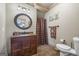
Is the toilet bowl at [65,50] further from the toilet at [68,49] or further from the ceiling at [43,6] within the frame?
the ceiling at [43,6]

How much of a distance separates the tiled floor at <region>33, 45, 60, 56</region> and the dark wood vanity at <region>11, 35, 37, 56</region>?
0.22 ft

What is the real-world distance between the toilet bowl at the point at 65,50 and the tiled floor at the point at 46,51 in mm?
59

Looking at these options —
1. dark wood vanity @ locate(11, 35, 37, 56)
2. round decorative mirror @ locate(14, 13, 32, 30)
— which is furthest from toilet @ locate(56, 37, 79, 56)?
round decorative mirror @ locate(14, 13, 32, 30)

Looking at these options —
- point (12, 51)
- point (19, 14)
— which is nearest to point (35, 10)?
point (19, 14)

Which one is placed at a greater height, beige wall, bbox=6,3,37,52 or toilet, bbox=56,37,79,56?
beige wall, bbox=6,3,37,52

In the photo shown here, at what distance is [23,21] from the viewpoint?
4.83ft

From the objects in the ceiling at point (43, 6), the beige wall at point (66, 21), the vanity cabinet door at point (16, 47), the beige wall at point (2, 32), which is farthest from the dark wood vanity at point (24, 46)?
the ceiling at point (43, 6)

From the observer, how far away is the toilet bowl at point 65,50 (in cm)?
143

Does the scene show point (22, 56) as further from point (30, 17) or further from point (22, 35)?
point (30, 17)

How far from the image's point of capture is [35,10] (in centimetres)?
146

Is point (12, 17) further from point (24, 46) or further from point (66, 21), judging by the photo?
point (66, 21)

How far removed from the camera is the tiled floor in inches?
57.3

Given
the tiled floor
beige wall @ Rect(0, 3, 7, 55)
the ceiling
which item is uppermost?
the ceiling

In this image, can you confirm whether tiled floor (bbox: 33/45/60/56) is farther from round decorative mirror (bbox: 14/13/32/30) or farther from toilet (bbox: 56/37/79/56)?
round decorative mirror (bbox: 14/13/32/30)
